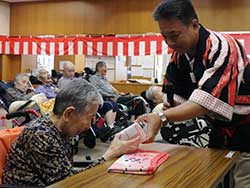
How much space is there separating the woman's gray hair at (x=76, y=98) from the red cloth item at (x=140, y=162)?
30 cm

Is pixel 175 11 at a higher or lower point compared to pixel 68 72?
higher

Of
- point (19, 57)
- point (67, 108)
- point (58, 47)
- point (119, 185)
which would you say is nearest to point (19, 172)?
point (67, 108)

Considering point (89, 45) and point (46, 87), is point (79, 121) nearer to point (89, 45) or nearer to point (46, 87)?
point (46, 87)

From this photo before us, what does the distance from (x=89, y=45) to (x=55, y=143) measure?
6580mm

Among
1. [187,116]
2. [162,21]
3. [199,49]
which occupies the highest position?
[162,21]

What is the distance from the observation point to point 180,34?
1.46 meters

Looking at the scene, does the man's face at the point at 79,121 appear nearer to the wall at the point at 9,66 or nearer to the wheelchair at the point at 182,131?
the wheelchair at the point at 182,131

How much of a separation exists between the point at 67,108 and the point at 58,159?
0.22 meters

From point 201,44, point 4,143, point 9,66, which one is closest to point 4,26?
point 9,66

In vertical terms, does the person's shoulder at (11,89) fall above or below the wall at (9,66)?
below

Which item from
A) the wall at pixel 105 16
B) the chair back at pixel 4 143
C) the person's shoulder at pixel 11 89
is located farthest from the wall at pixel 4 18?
the chair back at pixel 4 143

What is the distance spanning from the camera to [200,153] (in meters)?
1.55

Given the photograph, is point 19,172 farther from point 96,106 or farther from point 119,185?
point 119,185

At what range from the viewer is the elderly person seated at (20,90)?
5.09 metres
